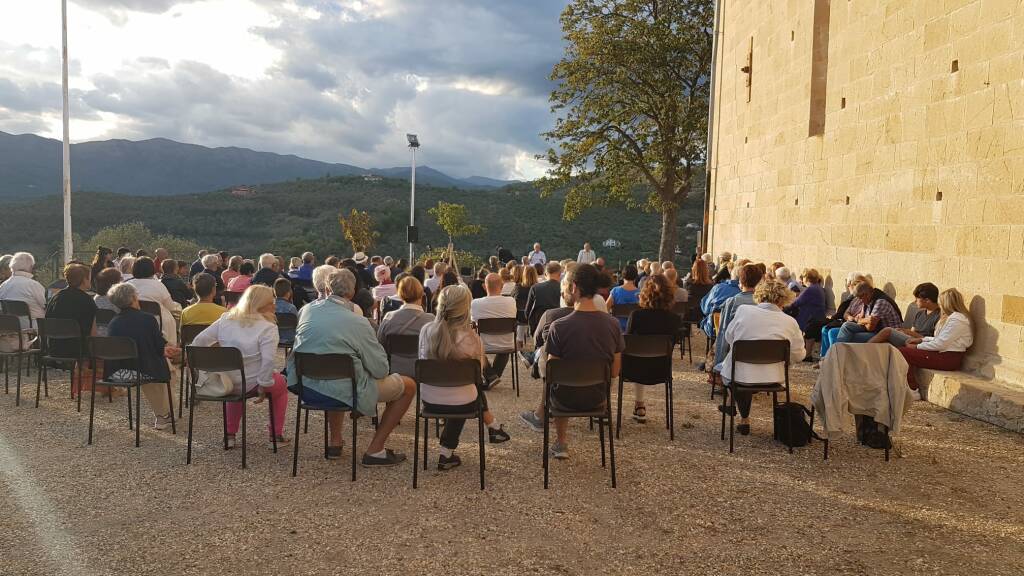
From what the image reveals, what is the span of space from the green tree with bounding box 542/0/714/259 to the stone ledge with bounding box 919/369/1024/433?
14661 millimetres

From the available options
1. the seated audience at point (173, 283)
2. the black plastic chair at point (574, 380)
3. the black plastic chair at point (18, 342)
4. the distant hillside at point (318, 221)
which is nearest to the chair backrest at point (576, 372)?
the black plastic chair at point (574, 380)

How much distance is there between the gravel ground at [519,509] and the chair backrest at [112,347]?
2.45 feet

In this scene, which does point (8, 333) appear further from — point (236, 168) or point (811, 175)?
point (236, 168)

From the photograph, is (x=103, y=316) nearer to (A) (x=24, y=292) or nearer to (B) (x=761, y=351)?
(A) (x=24, y=292)

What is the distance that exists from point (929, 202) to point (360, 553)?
26.1ft

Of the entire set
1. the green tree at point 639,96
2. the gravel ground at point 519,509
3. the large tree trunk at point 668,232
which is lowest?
the gravel ground at point 519,509

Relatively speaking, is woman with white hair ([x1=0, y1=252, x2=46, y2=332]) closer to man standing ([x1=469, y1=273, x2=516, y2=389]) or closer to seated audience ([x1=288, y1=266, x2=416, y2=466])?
seated audience ([x1=288, y1=266, x2=416, y2=466])

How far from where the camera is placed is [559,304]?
28.0 ft

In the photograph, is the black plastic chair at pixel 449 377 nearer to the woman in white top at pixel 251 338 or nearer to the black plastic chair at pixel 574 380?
the black plastic chair at pixel 574 380

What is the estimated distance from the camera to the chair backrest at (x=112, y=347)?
5465 millimetres

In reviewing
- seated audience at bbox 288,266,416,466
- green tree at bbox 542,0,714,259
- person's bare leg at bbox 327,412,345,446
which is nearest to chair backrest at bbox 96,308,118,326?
seated audience at bbox 288,266,416,466

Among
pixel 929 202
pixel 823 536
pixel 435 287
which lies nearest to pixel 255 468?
pixel 823 536

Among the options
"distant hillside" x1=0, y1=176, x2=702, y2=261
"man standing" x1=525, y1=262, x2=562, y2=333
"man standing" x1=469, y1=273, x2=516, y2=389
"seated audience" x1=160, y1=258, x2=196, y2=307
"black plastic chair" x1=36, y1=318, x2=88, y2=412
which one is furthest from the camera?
"distant hillside" x1=0, y1=176, x2=702, y2=261

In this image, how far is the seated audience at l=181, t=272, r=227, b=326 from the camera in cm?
622
